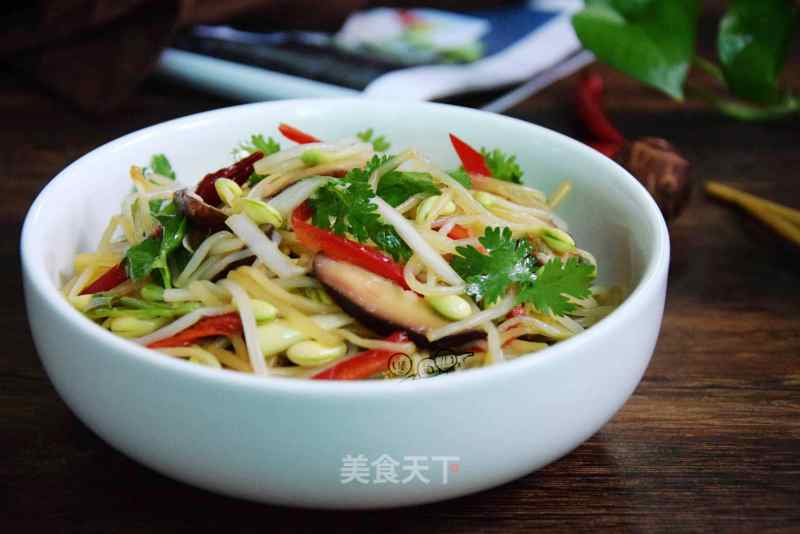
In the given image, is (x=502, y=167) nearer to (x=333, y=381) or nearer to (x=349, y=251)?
(x=349, y=251)

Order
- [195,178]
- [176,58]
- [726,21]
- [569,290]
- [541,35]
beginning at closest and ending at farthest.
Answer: [569,290] < [195,178] < [726,21] < [176,58] < [541,35]

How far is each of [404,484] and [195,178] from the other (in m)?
1.19

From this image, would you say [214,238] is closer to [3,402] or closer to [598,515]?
[3,402]

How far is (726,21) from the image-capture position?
131 inches

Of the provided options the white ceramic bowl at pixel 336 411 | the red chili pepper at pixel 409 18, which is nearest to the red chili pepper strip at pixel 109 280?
the white ceramic bowl at pixel 336 411

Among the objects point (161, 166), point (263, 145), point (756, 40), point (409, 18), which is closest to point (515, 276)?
point (263, 145)

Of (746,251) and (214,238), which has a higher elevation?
(214,238)

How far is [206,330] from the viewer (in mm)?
1628

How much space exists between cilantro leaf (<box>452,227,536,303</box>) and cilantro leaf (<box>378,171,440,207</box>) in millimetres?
185

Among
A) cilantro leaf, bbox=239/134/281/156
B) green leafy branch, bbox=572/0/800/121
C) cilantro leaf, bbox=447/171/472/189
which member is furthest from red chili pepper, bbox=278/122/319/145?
green leafy branch, bbox=572/0/800/121

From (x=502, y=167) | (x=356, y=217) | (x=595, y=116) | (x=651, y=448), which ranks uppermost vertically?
(x=356, y=217)

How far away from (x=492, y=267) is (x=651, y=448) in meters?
0.49

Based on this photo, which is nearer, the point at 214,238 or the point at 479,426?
the point at 479,426

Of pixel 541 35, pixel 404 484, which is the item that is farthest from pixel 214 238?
pixel 541 35
